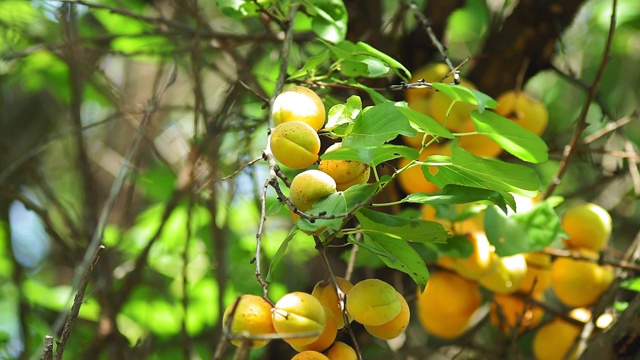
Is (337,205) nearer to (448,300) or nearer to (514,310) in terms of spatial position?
(448,300)

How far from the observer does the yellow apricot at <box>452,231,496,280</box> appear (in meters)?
1.12

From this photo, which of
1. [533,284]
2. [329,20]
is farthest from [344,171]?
[533,284]

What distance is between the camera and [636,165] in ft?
4.82

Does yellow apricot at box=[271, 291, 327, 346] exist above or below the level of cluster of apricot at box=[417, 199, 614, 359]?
below

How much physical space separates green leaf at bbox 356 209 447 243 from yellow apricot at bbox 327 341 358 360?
110mm

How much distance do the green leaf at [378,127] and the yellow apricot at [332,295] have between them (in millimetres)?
135

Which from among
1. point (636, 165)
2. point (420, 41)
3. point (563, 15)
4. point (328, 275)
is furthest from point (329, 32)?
point (636, 165)

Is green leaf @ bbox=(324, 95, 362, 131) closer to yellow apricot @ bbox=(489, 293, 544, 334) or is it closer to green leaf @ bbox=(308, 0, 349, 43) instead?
green leaf @ bbox=(308, 0, 349, 43)

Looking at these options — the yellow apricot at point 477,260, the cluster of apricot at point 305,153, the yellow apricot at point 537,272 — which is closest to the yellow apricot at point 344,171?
the cluster of apricot at point 305,153

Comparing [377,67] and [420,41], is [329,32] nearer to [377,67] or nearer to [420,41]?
[377,67]

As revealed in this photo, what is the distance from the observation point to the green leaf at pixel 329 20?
956 mm

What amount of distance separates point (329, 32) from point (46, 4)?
895 millimetres

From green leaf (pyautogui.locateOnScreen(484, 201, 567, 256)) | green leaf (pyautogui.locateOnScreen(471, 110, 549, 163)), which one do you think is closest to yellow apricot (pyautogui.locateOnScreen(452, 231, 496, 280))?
green leaf (pyautogui.locateOnScreen(484, 201, 567, 256))

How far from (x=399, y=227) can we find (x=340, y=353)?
128 mm
